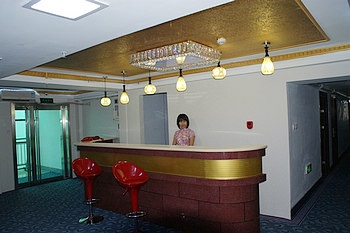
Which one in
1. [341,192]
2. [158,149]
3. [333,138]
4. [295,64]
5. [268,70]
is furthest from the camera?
[333,138]

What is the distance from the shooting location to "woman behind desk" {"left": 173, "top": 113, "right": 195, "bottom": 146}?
5.01m

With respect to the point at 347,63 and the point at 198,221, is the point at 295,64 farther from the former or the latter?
the point at 198,221

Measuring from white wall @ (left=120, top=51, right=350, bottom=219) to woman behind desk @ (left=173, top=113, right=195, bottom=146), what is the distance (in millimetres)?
282

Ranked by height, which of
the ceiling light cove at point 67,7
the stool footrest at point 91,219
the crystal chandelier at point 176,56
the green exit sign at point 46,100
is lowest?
the stool footrest at point 91,219

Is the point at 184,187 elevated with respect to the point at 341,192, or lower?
elevated

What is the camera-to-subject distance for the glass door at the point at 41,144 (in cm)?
715

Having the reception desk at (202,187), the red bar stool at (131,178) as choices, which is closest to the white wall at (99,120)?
the reception desk at (202,187)

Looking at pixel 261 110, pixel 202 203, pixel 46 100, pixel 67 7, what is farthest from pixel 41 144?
pixel 67 7

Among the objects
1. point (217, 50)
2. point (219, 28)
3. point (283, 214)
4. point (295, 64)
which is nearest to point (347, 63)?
point (295, 64)

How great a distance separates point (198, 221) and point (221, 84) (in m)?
2.39

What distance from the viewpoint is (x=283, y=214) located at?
14.1 ft

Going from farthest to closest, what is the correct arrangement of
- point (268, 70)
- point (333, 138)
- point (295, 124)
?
point (333, 138) < point (295, 124) < point (268, 70)

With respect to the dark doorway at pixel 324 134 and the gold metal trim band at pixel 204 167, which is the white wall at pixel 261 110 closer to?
the gold metal trim band at pixel 204 167

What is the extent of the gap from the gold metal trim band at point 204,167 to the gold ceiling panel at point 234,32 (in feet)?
4.89
